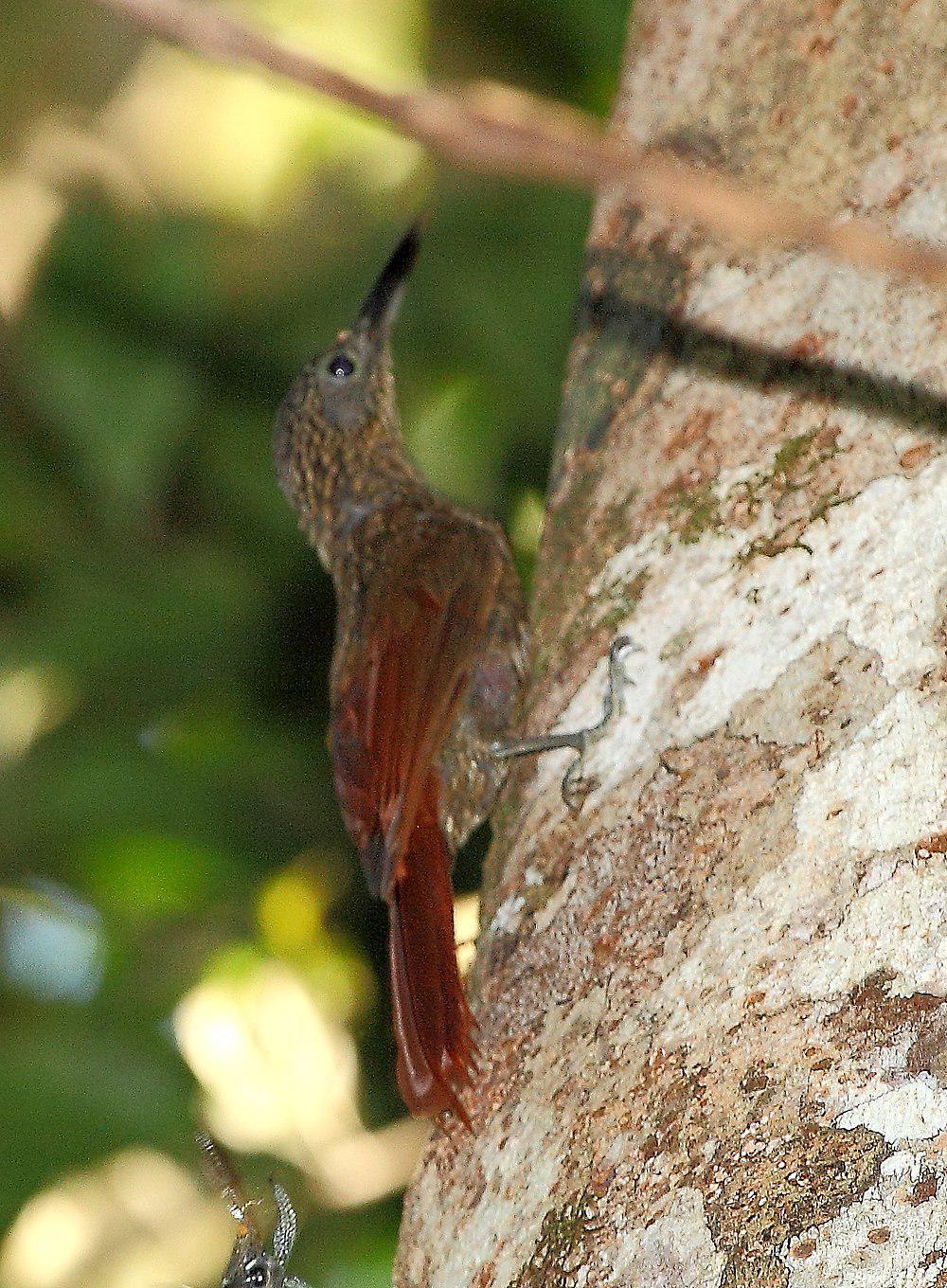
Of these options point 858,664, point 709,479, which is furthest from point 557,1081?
point 709,479

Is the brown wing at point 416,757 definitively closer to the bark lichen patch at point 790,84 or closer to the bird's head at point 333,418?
the bird's head at point 333,418

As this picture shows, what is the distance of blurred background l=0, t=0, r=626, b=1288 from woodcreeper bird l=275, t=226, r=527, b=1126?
28cm

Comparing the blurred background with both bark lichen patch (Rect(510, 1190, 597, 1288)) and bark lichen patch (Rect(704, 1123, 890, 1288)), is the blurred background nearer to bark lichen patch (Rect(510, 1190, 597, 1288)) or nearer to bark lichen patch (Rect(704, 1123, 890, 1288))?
bark lichen patch (Rect(510, 1190, 597, 1288))

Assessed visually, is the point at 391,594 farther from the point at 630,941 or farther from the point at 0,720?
the point at 630,941

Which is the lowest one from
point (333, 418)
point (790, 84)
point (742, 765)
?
point (742, 765)

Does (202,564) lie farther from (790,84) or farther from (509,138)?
(509,138)

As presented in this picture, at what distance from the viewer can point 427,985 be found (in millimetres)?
2006

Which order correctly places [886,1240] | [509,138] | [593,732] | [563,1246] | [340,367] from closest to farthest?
[509,138] < [886,1240] < [563,1246] < [593,732] < [340,367]

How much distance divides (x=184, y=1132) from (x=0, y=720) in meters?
1.10

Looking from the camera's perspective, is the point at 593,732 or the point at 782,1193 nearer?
the point at 782,1193

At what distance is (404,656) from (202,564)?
1.01m

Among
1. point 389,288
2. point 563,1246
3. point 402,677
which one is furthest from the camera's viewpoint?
point 389,288

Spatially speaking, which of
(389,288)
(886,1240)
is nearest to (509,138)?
(886,1240)

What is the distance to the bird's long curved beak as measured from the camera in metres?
3.38
